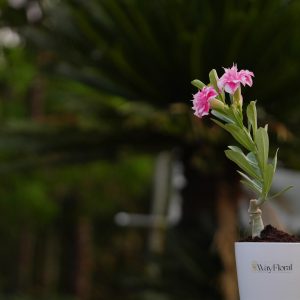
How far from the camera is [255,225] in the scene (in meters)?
1.23

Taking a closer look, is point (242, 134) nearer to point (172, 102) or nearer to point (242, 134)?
point (242, 134)

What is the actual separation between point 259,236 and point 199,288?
2.52m

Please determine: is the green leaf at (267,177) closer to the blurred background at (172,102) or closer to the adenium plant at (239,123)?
the adenium plant at (239,123)

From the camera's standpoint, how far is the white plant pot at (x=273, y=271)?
3.65 ft

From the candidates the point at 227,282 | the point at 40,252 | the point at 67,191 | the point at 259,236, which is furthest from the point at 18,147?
the point at 40,252

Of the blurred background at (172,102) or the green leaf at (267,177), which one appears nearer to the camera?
the green leaf at (267,177)

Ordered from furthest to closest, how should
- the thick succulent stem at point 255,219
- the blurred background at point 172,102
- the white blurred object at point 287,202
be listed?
the white blurred object at point 287,202 < the blurred background at point 172,102 < the thick succulent stem at point 255,219

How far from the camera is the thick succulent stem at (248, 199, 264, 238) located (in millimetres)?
1222

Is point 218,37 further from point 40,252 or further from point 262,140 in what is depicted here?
point 40,252

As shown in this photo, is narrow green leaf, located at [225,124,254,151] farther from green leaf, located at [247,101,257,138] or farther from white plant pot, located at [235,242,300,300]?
white plant pot, located at [235,242,300,300]

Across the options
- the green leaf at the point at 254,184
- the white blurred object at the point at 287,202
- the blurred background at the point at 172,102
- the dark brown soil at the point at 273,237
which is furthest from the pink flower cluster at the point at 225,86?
the white blurred object at the point at 287,202

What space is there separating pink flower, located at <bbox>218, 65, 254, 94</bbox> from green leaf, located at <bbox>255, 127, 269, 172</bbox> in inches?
3.6

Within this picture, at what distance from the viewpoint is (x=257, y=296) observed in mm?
1127

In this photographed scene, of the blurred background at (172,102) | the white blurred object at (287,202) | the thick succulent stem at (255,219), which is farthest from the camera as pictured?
the white blurred object at (287,202)
